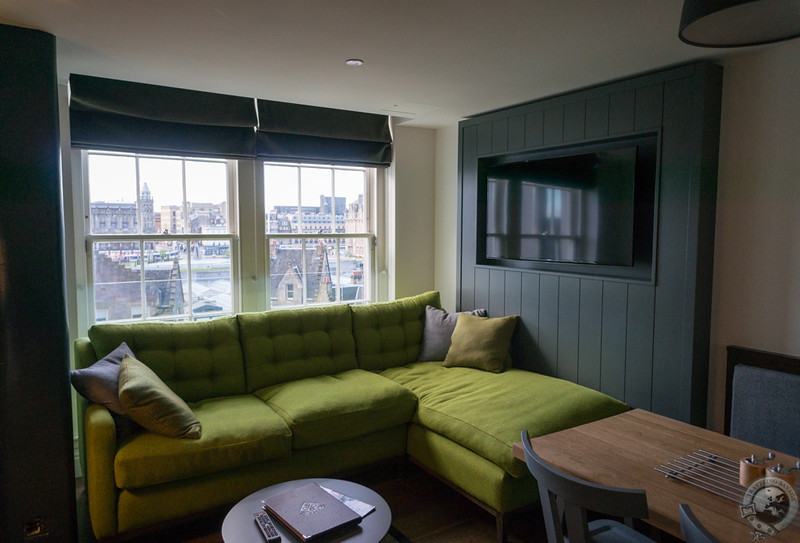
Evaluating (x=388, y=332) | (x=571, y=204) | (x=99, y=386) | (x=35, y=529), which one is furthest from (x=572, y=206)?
(x=35, y=529)

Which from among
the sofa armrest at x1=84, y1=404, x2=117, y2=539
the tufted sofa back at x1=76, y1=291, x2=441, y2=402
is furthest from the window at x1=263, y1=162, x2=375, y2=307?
the sofa armrest at x1=84, y1=404, x2=117, y2=539

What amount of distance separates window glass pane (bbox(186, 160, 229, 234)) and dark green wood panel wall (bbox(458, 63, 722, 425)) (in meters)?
2.06

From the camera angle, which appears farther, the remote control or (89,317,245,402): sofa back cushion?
(89,317,245,402): sofa back cushion

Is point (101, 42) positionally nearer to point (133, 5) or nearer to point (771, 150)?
point (133, 5)

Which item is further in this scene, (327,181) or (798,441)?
(327,181)

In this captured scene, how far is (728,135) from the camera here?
9.26 feet

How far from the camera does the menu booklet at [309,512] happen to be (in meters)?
1.90

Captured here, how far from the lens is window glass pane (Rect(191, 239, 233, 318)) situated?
3828mm

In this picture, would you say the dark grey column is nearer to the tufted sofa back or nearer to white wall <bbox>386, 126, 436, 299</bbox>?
the tufted sofa back

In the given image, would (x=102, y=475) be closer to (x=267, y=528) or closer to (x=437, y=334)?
(x=267, y=528)

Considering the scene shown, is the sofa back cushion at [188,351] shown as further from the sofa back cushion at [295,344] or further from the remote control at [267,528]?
the remote control at [267,528]

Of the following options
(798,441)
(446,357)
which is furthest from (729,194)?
(446,357)

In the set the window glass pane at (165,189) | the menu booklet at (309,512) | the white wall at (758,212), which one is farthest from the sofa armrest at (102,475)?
the white wall at (758,212)

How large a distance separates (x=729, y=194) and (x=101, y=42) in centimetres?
321
